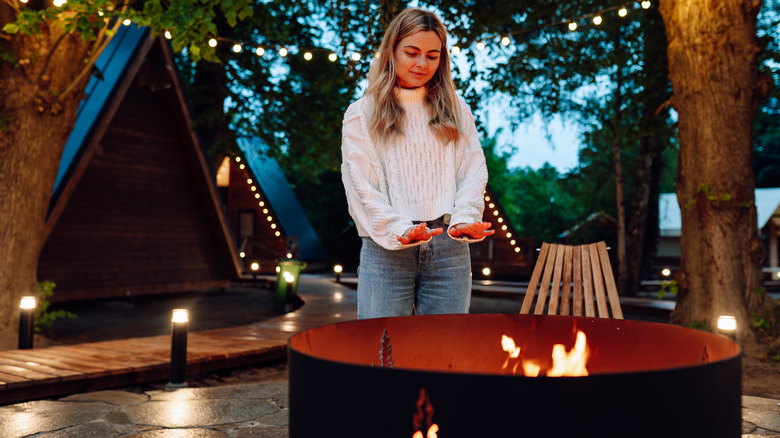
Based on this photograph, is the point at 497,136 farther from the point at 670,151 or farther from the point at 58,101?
the point at 58,101

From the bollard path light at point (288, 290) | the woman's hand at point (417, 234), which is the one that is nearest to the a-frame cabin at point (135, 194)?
the bollard path light at point (288, 290)

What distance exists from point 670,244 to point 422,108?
106 feet

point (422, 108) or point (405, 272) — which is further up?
point (422, 108)

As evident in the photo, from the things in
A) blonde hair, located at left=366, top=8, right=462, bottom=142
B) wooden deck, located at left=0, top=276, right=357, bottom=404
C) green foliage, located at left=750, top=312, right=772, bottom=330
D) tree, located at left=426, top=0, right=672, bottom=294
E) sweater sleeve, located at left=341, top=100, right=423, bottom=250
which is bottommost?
wooden deck, located at left=0, top=276, right=357, bottom=404

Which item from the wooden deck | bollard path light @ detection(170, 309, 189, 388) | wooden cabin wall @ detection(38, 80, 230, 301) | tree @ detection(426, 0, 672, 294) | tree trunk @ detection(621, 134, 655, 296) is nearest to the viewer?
the wooden deck

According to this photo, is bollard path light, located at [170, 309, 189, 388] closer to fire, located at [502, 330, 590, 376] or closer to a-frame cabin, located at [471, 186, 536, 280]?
fire, located at [502, 330, 590, 376]

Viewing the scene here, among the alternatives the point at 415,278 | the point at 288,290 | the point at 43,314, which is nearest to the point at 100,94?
the point at 288,290

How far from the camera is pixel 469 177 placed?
2.15 meters

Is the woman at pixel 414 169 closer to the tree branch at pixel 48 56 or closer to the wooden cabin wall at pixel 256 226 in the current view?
the tree branch at pixel 48 56

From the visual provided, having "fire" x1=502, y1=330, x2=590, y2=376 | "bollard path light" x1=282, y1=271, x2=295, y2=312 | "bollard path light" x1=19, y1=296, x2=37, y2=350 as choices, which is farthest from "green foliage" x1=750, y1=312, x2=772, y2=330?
"bollard path light" x1=282, y1=271, x2=295, y2=312

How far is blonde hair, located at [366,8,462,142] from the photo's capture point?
2.12 meters

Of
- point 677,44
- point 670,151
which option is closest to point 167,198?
point 677,44

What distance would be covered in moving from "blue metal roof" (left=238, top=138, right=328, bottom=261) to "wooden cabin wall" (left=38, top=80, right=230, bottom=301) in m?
8.91

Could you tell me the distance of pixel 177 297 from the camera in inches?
A: 567
